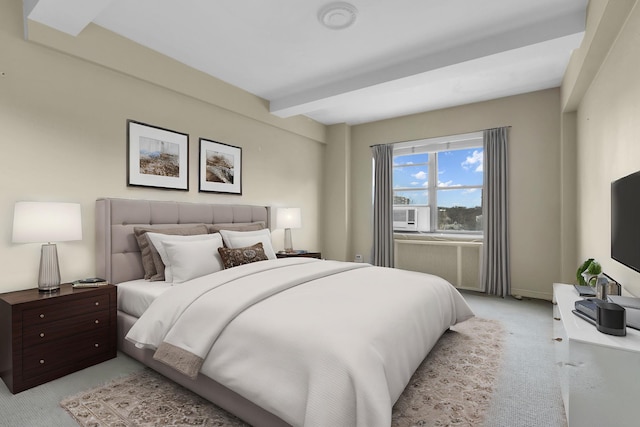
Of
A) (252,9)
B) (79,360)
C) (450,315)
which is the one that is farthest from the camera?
(450,315)

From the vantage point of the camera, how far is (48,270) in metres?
2.31

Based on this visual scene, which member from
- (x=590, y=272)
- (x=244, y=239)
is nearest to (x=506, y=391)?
(x=590, y=272)

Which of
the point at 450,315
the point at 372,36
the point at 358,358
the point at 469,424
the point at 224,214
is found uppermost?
the point at 372,36

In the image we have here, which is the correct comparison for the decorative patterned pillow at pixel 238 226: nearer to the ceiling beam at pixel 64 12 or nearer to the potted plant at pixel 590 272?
A: the ceiling beam at pixel 64 12

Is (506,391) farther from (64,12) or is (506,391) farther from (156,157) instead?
(64,12)

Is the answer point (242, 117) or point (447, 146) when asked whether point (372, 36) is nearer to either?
point (242, 117)

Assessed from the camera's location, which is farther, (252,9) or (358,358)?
(252,9)

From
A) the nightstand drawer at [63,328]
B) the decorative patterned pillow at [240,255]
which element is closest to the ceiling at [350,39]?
the decorative patterned pillow at [240,255]

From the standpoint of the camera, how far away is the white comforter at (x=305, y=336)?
1347 mm

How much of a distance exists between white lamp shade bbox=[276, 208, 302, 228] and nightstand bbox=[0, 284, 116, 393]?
2303mm

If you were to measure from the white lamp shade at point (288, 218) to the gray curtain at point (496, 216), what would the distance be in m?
2.66

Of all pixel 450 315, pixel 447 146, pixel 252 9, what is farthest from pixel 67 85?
pixel 447 146

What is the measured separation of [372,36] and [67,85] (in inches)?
104

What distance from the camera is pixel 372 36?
2928 millimetres
